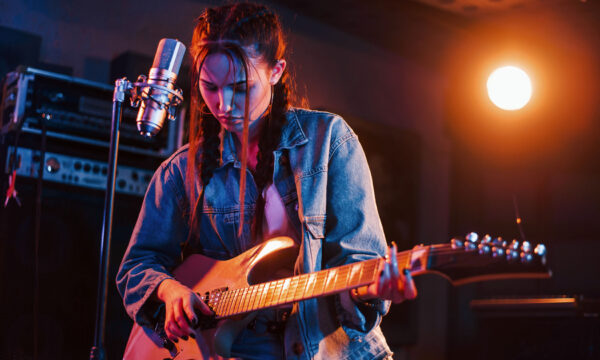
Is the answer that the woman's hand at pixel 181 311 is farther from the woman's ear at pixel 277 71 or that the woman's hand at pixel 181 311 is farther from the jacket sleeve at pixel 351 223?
the woman's ear at pixel 277 71

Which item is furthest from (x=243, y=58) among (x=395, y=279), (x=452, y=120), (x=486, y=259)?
(x=452, y=120)

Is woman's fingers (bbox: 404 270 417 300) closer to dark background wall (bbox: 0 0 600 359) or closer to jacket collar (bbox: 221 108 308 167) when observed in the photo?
jacket collar (bbox: 221 108 308 167)

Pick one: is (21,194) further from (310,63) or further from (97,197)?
(310,63)

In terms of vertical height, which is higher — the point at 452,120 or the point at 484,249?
the point at 452,120

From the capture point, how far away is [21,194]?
279 centimetres

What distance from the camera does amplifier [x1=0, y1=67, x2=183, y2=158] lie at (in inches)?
113

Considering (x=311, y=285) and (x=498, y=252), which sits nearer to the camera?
(x=498, y=252)

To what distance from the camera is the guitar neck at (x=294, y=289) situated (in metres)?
1.47

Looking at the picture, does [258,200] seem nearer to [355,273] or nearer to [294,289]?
[294,289]

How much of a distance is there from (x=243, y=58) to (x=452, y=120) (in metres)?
3.84

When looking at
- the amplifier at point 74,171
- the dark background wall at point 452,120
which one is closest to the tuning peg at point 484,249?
the amplifier at point 74,171

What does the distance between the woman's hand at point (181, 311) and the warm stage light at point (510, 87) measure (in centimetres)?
349

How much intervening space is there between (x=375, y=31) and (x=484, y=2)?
90 cm

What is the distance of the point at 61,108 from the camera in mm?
2982
